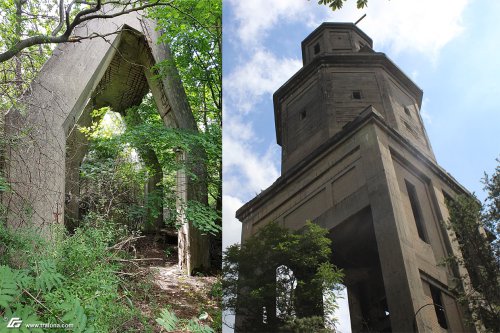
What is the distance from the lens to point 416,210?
1.71 metres

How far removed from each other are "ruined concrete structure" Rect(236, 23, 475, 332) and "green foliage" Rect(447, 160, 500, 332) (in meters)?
0.04

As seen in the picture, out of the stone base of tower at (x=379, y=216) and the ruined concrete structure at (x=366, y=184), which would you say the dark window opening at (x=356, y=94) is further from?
the stone base of tower at (x=379, y=216)

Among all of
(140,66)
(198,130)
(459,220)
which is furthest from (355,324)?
(140,66)

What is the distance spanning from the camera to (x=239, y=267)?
2066 millimetres

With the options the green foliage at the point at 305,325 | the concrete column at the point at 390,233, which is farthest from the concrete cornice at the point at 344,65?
the green foliage at the point at 305,325

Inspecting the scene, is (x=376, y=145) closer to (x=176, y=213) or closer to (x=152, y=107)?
(x=176, y=213)

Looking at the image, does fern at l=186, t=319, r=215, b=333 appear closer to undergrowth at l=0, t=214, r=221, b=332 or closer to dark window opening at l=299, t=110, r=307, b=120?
undergrowth at l=0, t=214, r=221, b=332

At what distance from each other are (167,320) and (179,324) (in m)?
0.13

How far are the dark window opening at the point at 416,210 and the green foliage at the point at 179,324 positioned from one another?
2.07 metres

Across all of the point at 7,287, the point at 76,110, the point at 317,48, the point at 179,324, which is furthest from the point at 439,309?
the point at 76,110

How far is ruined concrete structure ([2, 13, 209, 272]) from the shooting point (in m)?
3.58

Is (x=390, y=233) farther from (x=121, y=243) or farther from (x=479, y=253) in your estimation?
(x=121, y=243)

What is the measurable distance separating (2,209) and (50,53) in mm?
1711

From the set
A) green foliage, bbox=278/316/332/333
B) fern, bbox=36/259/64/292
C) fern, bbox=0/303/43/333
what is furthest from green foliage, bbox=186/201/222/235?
green foliage, bbox=278/316/332/333
